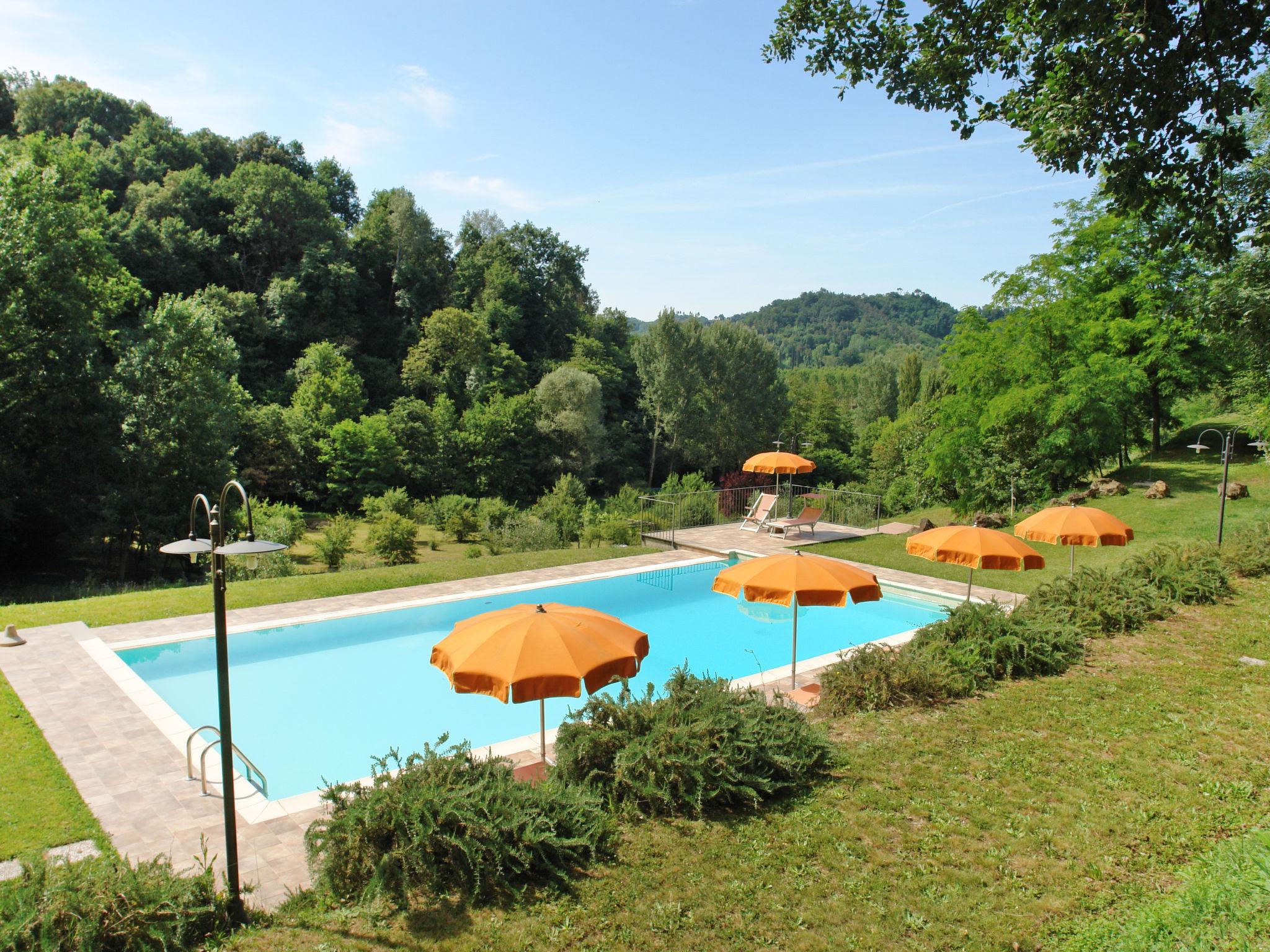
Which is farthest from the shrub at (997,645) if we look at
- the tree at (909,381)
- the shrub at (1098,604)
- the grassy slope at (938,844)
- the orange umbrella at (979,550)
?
the tree at (909,381)

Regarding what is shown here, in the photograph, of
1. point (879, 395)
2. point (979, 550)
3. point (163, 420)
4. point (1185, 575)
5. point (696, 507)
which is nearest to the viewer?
point (979, 550)

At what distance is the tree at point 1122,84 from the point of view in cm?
495

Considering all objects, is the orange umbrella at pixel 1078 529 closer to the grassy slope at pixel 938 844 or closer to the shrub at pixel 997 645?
the shrub at pixel 997 645

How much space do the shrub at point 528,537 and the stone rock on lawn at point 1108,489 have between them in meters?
13.6

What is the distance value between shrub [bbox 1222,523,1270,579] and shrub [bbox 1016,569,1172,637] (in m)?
2.53

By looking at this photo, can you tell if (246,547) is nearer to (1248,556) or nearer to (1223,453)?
(1248,556)

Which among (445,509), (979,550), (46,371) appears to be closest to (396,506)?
(445,509)

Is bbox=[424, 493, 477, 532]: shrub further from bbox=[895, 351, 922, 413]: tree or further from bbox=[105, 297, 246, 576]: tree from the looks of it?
bbox=[895, 351, 922, 413]: tree

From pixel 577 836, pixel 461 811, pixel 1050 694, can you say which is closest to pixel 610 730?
pixel 577 836

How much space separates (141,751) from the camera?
6469 mm

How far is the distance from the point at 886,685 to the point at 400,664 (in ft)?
20.8

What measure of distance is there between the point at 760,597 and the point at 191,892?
16.1 feet

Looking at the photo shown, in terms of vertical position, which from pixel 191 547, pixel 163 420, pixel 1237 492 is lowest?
pixel 1237 492

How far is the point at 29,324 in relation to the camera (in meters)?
17.0
